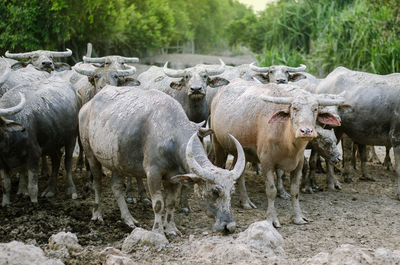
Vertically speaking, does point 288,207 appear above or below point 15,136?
below

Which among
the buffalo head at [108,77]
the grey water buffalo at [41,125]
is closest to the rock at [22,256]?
the grey water buffalo at [41,125]

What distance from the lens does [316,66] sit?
742 inches

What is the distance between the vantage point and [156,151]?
614 cm

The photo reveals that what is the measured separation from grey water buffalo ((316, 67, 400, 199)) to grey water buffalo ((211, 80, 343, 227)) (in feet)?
6.61

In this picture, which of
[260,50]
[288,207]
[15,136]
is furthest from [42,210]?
[260,50]

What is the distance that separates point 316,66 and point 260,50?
11948 mm

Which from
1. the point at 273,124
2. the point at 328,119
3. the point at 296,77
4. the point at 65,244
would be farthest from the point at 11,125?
the point at 296,77

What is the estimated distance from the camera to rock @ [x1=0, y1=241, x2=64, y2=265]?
4688 mm

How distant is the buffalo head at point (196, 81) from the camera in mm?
8969

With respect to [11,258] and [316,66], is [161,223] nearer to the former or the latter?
[11,258]

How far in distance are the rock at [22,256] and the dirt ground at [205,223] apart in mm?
455

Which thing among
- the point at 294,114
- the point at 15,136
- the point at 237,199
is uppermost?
the point at 294,114

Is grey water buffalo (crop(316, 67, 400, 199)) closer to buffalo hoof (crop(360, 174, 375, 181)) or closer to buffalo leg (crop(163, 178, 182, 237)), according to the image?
buffalo hoof (crop(360, 174, 375, 181))

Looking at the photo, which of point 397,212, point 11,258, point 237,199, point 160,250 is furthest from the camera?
point 237,199
